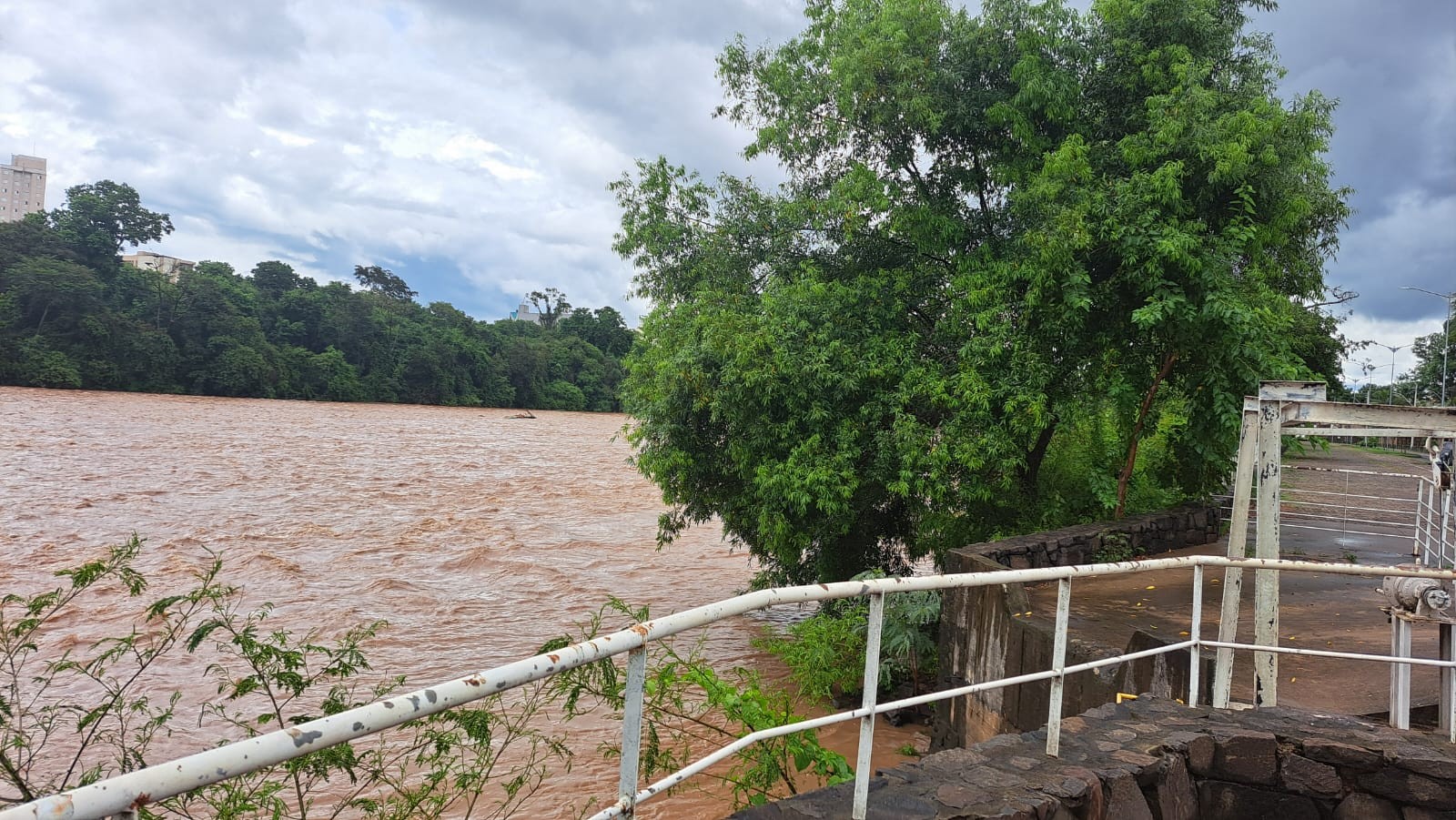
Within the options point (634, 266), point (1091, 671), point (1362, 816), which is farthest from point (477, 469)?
point (1362, 816)

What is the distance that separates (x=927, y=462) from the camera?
31.1 ft

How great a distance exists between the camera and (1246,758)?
3928 millimetres

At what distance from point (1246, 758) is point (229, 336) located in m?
58.9

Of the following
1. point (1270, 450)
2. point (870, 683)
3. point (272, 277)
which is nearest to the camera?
point (870, 683)

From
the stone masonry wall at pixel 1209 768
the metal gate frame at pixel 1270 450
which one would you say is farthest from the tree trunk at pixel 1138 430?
the stone masonry wall at pixel 1209 768

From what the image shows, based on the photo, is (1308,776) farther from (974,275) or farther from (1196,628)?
(974,275)

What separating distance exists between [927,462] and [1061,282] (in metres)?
2.46

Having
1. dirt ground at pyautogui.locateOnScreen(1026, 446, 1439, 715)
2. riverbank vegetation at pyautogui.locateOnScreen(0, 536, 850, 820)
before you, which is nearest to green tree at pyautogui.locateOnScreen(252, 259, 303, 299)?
riverbank vegetation at pyautogui.locateOnScreen(0, 536, 850, 820)

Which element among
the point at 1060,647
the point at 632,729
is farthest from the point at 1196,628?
the point at 632,729

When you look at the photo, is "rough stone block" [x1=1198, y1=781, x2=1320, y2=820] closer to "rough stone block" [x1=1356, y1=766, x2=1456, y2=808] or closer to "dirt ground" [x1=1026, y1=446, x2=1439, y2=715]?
"rough stone block" [x1=1356, y1=766, x2=1456, y2=808]

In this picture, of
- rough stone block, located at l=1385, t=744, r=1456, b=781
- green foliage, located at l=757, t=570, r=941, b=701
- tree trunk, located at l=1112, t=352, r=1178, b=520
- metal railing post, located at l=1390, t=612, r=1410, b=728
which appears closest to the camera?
rough stone block, located at l=1385, t=744, r=1456, b=781

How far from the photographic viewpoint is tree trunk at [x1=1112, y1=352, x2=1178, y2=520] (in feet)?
33.1

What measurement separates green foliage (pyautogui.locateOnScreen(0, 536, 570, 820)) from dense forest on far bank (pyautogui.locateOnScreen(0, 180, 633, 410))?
139 ft

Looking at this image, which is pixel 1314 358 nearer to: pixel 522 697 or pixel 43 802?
pixel 522 697
